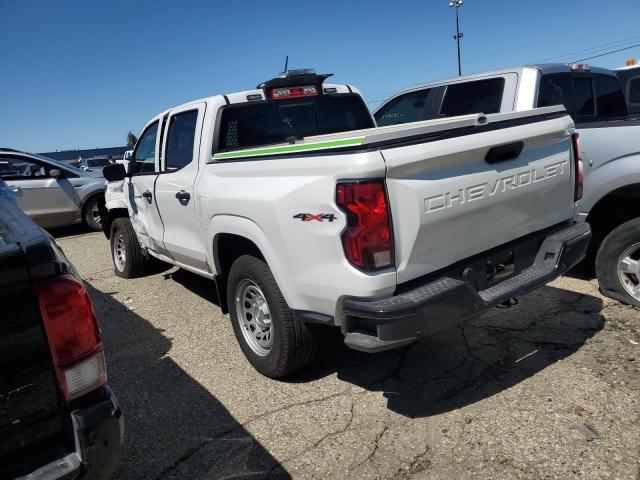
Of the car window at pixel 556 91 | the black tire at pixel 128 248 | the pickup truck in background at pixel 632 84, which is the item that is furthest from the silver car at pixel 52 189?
the pickup truck in background at pixel 632 84

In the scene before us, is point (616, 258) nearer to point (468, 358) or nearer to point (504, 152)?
point (468, 358)

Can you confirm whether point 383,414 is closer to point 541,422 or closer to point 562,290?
point 541,422

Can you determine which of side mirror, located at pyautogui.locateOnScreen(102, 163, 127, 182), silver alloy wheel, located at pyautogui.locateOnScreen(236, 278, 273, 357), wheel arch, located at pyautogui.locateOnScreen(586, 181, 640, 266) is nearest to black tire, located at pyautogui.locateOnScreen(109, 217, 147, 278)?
side mirror, located at pyautogui.locateOnScreen(102, 163, 127, 182)

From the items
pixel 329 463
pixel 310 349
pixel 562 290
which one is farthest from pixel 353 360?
pixel 562 290

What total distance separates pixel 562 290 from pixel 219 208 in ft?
10.9

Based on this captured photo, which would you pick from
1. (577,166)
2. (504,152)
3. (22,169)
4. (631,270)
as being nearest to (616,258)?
(631,270)

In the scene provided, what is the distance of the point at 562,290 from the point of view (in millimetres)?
4660

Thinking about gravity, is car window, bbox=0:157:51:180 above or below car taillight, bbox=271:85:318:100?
below

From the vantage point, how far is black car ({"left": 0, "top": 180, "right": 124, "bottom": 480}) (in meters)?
1.58

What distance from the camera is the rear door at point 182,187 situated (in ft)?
13.0

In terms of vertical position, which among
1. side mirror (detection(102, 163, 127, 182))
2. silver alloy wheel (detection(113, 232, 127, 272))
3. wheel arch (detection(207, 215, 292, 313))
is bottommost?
silver alloy wheel (detection(113, 232, 127, 272))

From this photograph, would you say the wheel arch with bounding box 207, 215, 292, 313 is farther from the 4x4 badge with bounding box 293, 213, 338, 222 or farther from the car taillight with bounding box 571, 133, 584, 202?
the car taillight with bounding box 571, 133, 584, 202

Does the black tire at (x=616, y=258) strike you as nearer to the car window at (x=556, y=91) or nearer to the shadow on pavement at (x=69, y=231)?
the car window at (x=556, y=91)

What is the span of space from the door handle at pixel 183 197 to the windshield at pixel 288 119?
1.51 feet
